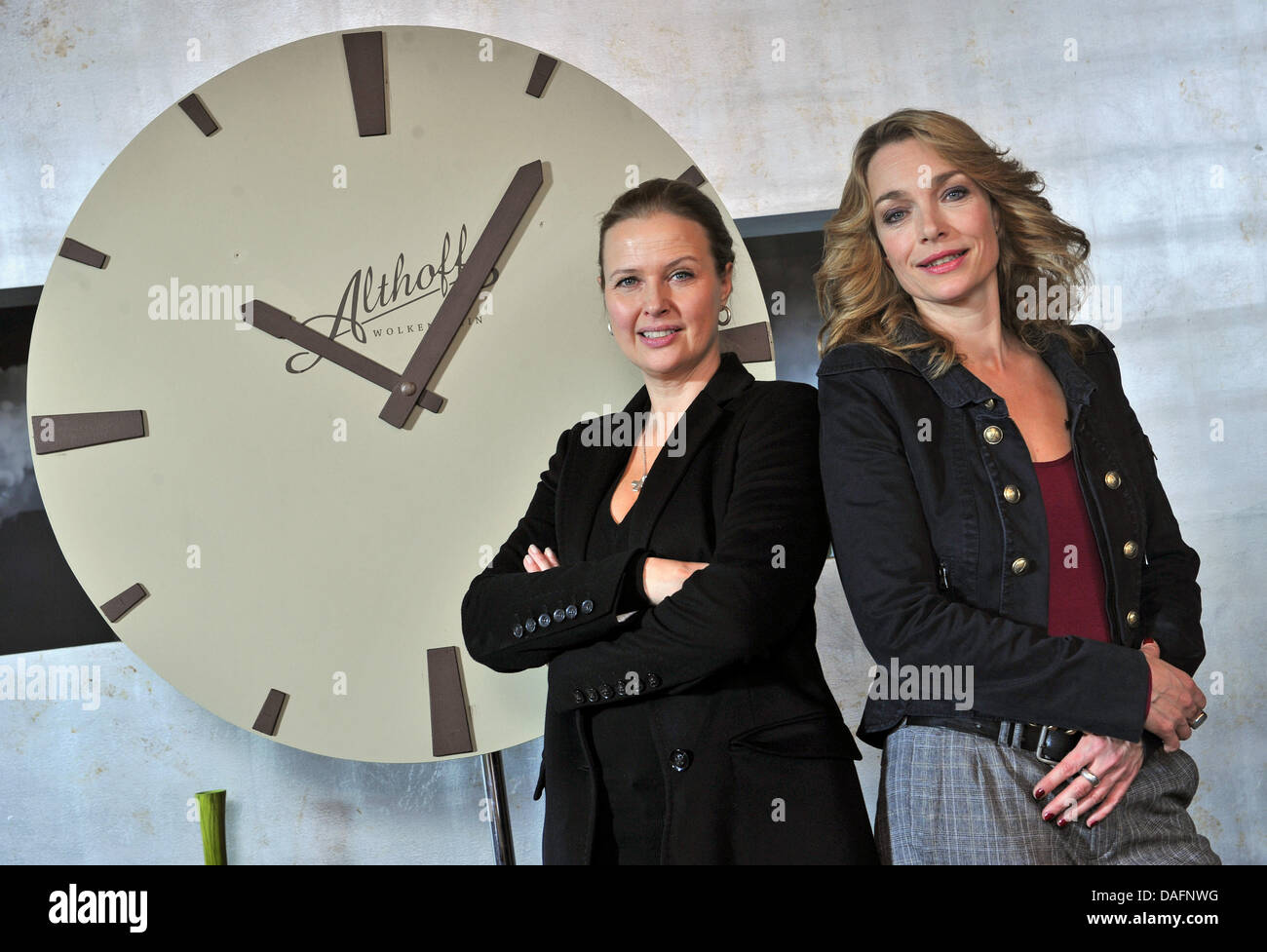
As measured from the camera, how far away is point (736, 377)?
1644 mm

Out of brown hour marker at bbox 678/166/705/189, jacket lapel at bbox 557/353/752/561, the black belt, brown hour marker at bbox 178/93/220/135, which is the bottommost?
the black belt

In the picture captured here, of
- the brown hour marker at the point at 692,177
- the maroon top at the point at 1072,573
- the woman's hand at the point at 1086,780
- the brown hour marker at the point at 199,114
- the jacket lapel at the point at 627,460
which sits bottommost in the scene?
the woman's hand at the point at 1086,780

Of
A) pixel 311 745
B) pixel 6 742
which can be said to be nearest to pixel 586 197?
pixel 311 745

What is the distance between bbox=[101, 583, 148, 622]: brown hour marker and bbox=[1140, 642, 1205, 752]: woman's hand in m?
1.58

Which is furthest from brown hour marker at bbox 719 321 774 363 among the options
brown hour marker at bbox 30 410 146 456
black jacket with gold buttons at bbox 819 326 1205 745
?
brown hour marker at bbox 30 410 146 456

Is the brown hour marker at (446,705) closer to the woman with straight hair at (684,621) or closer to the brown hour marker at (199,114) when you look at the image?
the woman with straight hair at (684,621)

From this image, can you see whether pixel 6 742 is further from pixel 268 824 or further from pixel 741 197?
pixel 741 197

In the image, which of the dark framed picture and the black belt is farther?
the dark framed picture

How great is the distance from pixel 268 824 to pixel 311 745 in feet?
1.21

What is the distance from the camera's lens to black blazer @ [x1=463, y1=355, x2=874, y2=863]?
1.40 m

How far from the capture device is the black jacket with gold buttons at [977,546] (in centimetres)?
126

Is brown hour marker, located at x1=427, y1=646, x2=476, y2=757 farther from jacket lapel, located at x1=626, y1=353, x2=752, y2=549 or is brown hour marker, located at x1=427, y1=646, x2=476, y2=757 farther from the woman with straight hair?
jacket lapel, located at x1=626, y1=353, x2=752, y2=549

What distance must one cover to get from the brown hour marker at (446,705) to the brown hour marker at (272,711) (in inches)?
10.0

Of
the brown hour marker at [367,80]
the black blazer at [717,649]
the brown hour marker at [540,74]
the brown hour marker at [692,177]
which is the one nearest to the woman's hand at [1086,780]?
the black blazer at [717,649]
